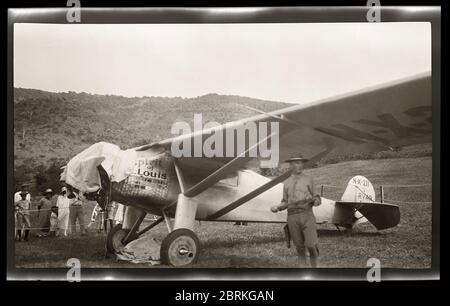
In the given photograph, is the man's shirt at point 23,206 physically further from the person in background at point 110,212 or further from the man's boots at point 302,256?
the man's boots at point 302,256

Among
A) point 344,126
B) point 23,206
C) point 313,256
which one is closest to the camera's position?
point 344,126

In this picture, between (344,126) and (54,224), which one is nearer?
(344,126)

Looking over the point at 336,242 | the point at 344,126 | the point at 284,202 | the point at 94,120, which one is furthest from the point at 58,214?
the point at 344,126

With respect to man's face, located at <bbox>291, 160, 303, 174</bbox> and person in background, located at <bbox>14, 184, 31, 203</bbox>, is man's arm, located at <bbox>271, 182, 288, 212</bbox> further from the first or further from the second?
person in background, located at <bbox>14, 184, 31, 203</bbox>

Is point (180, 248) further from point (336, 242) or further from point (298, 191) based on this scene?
point (336, 242)

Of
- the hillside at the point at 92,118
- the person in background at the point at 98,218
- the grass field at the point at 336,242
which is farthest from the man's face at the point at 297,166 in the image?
the person in background at the point at 98,218

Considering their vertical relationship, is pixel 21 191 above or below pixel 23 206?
above

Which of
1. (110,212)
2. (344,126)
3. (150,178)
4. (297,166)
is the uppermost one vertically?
(344,126)
